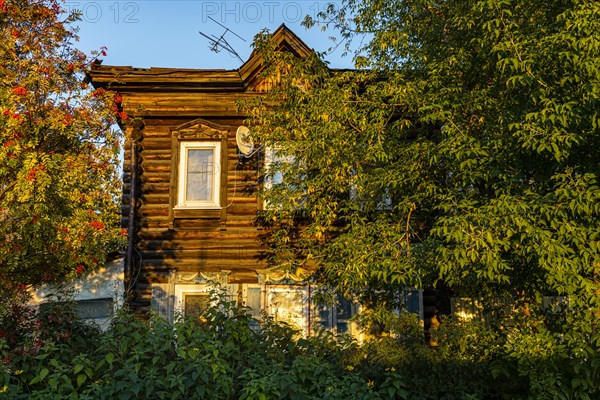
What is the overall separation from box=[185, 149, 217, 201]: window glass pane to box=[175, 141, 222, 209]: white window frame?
72 millimetres

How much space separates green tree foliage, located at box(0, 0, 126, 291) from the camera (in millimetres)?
12375

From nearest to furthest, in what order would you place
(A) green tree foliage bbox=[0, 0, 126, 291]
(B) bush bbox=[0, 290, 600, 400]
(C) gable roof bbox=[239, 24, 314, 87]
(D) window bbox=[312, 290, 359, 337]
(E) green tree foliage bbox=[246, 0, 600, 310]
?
1. (B) bush bbox=[0, 290, 600, 400]
2. (E) green tree foliage bbox=[246, 0, 600, 310]
3. (A) green tree foliage bbox=[0, 0, 126, 291]
4. (D) window bbox=[312, 290, 359, 337]
5. (C) gable roof bbox=[239, 24, 314, 87]

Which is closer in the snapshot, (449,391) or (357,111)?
(449,391)

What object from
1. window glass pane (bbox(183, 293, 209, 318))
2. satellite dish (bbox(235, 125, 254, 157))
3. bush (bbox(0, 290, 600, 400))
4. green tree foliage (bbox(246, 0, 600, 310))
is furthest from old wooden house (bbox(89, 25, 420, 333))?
bush (bbox(0, 290, 600, 400))

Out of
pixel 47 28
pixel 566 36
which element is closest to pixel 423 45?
pixel 566 36

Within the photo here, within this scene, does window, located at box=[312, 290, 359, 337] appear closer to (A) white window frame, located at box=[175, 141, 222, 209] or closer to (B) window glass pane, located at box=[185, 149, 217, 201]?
(A) white window frame, located at box=[175, 141, 222, 209]

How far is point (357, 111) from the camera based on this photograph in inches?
508

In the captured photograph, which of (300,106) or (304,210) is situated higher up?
(300,106)

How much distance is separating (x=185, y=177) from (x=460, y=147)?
772 centimetres

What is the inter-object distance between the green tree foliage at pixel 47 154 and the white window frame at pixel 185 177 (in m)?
2.53

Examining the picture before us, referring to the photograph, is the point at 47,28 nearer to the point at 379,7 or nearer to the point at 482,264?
the point at 379,7

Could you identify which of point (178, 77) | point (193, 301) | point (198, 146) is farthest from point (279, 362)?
point (178, 77)

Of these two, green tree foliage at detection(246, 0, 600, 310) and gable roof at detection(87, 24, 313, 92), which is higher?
gable roof at detection(87, 24, 313, 92)

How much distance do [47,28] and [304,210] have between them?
6.01 meters
